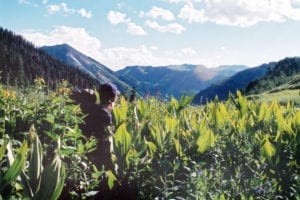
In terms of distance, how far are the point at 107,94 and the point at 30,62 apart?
14172 cm

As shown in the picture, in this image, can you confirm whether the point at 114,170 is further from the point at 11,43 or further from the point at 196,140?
the point at 11,43

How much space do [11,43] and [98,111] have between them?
513 feet

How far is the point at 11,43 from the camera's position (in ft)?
503

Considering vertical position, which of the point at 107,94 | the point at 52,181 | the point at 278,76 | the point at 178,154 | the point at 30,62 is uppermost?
the point at 30,62

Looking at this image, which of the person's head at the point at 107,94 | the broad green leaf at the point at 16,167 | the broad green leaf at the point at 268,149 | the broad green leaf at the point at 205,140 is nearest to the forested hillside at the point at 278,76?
the person's head at the point at 107,94

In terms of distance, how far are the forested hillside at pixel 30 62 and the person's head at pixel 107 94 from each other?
11590 centimetres

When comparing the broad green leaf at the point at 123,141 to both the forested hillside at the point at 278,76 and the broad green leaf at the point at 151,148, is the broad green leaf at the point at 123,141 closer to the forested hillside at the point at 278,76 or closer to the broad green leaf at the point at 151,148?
the broad green leaf at the point at 151,148

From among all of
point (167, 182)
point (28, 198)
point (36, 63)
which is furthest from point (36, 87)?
point (36, 63)

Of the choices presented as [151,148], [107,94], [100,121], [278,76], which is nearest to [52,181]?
[151,148]

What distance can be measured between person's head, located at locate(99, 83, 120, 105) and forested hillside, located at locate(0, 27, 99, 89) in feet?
380

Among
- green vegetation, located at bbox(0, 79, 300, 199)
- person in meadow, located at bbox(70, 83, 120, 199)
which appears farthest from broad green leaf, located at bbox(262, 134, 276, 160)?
person in meadow, located at bbox(70, 83, 120, 199)

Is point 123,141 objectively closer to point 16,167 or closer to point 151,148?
point 151,148

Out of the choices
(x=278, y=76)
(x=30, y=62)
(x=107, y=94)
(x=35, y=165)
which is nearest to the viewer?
(x=35, y=165)

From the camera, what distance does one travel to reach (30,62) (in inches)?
5586
